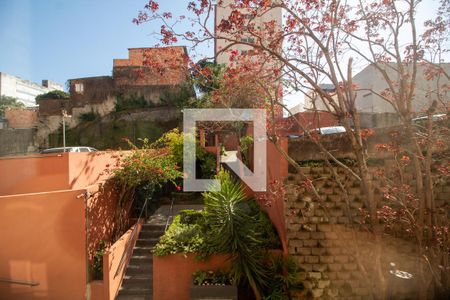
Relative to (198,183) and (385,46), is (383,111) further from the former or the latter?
(385,46)

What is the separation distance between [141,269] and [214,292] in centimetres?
198

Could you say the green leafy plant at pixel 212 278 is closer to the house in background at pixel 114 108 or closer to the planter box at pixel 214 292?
the planter box at pixel 214 292

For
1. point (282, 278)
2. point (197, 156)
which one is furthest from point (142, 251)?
point (197, 156)

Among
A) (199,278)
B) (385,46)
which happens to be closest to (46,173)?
(199,278)

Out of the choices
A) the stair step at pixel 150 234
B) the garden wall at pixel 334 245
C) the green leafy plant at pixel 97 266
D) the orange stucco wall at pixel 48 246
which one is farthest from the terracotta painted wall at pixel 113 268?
the garden wall at pixel 334 245

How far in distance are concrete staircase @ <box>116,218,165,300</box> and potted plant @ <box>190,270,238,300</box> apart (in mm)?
1187

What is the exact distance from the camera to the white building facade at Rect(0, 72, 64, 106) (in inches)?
941

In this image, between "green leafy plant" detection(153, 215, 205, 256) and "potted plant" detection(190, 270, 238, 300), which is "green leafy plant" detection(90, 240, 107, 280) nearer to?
"green leafy plant" detection(153, 215, 205, 256)

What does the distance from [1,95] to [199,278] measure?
91.5ft

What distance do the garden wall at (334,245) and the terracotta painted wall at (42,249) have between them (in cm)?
381

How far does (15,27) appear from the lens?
566cm

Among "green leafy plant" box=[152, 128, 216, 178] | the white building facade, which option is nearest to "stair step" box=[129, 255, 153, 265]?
"green leafy plant" box=[152, 128, 216, 178]

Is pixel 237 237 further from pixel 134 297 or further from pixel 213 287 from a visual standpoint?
pixel 134 297

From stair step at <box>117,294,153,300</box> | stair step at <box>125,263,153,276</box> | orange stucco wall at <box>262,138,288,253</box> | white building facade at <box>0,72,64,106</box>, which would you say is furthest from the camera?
white building facade at <box>0,72,64,106</box>
